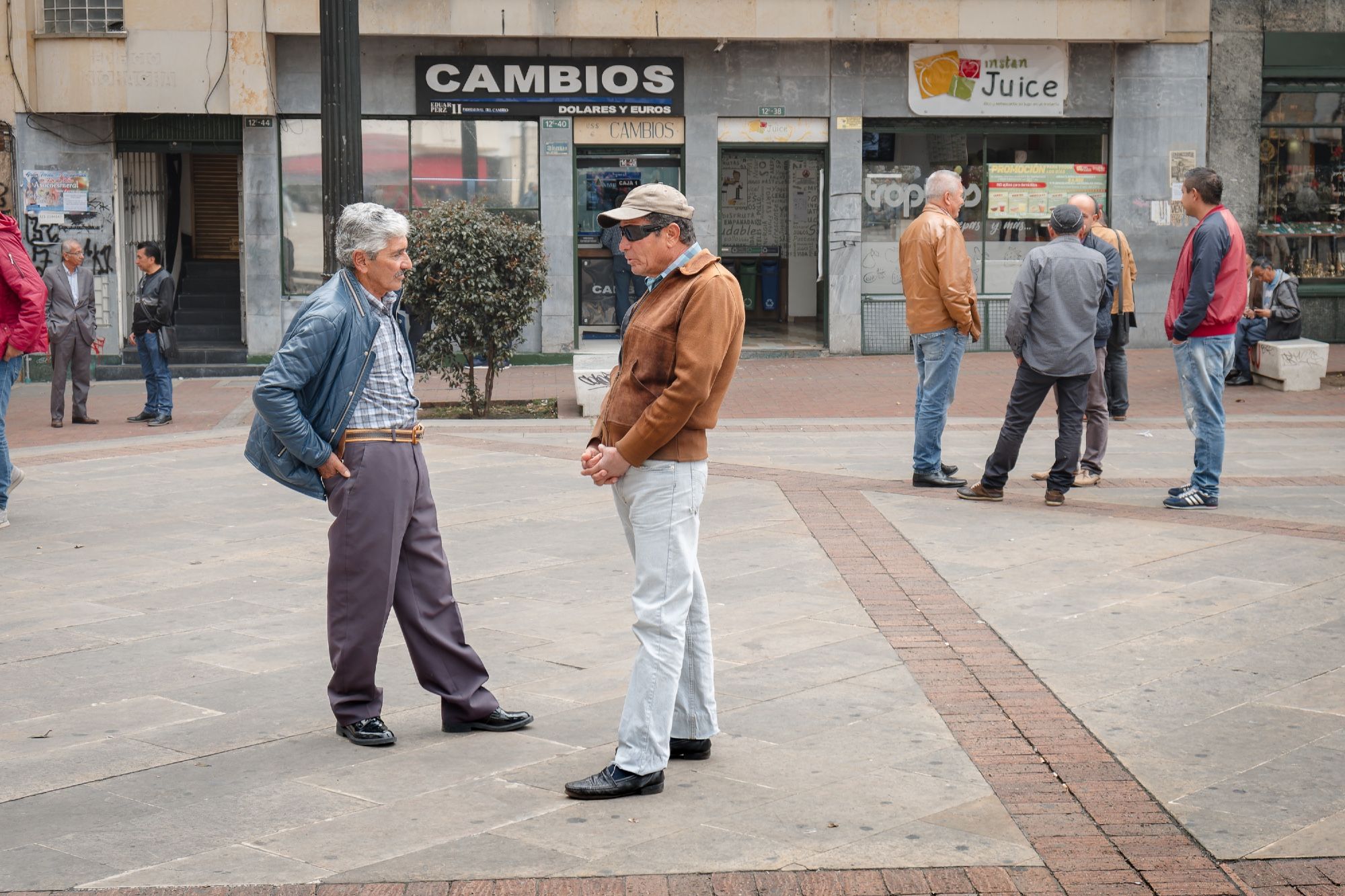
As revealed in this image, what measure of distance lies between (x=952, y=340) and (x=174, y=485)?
210 inches

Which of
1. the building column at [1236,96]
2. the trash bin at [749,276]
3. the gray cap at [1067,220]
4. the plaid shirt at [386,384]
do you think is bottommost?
the plaid shirt at [386,384]

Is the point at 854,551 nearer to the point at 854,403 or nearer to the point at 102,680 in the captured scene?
the point at 102,680

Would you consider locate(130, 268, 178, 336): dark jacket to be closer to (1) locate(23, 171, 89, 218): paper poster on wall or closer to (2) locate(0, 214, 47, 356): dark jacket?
(1) locate(23, 171, 89, 218): paper poster on wall

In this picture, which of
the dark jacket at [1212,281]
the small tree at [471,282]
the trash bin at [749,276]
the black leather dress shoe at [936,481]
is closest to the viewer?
the dark jacket at [1212,281]

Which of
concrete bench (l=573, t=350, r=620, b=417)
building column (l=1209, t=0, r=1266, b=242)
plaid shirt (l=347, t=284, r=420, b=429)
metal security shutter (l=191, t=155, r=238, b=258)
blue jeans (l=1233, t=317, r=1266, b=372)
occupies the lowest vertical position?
concrete bench (l=573, t=350, r=620, b=417)

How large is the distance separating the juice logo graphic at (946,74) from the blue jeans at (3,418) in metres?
13.2

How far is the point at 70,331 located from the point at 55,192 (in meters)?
4.98

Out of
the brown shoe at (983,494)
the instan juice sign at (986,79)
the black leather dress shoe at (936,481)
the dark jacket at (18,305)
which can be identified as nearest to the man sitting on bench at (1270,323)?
the instan juice sign at (986,79)

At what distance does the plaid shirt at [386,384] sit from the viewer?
513 cm

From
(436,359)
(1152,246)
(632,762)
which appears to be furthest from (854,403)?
(632,762)

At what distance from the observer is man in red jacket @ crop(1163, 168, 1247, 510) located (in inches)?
358

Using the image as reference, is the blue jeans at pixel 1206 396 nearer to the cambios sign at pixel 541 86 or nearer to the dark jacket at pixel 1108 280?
the dark jacket at pixel 1108 280

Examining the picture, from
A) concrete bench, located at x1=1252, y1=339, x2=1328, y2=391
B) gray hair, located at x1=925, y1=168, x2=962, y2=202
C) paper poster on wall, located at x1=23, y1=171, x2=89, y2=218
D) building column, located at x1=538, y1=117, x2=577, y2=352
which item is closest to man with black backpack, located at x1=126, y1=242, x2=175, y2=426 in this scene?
paper poster on wall, located at x1=23, y1=171, x2=89, y2=218

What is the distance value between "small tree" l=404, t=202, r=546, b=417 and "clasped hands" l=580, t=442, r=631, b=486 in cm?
960
